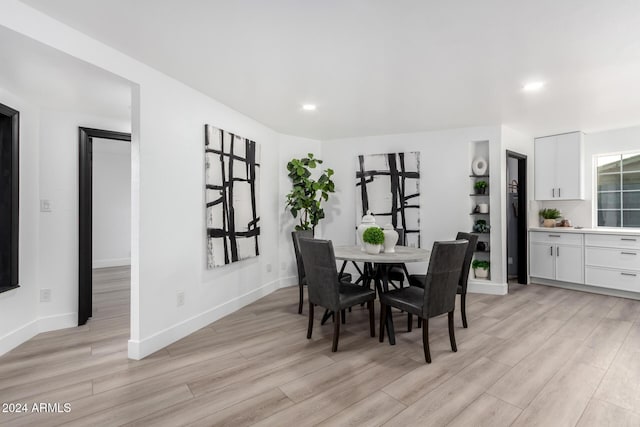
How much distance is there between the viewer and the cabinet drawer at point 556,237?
4.41m

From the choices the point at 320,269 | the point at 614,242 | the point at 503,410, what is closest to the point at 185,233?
the point at 320,269

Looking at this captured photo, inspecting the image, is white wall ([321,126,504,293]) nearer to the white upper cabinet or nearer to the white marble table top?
the white upper cabinet

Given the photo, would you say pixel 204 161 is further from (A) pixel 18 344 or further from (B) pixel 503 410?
(B) pixel 503 410

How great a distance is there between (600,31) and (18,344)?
491cm

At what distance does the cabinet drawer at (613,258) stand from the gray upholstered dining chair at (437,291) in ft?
10.4

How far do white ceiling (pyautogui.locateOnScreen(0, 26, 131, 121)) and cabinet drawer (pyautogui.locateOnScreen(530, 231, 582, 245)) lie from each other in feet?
18.2

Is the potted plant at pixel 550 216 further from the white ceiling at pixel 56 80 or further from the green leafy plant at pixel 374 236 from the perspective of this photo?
the white ceiling at pixel 56 80

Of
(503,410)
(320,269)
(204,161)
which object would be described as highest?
(204,161)

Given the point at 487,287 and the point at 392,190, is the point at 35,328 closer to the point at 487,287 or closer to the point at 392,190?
the point at 392,190

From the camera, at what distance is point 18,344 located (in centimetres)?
264

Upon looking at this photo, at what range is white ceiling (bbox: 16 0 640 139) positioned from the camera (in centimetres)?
173

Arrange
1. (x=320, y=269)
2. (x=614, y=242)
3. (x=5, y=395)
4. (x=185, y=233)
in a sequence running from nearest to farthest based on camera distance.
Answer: (x=5, y=395)
(x=320, y=269)
(x=185, y=233)
(x=614, y=242)

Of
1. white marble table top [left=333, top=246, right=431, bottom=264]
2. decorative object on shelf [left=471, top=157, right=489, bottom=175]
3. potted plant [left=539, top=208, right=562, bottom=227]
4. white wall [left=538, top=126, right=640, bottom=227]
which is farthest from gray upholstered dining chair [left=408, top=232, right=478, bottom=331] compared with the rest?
white wall [left=538, top=126, right=640, bottom=227]

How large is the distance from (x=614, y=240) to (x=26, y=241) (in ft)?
21.9
